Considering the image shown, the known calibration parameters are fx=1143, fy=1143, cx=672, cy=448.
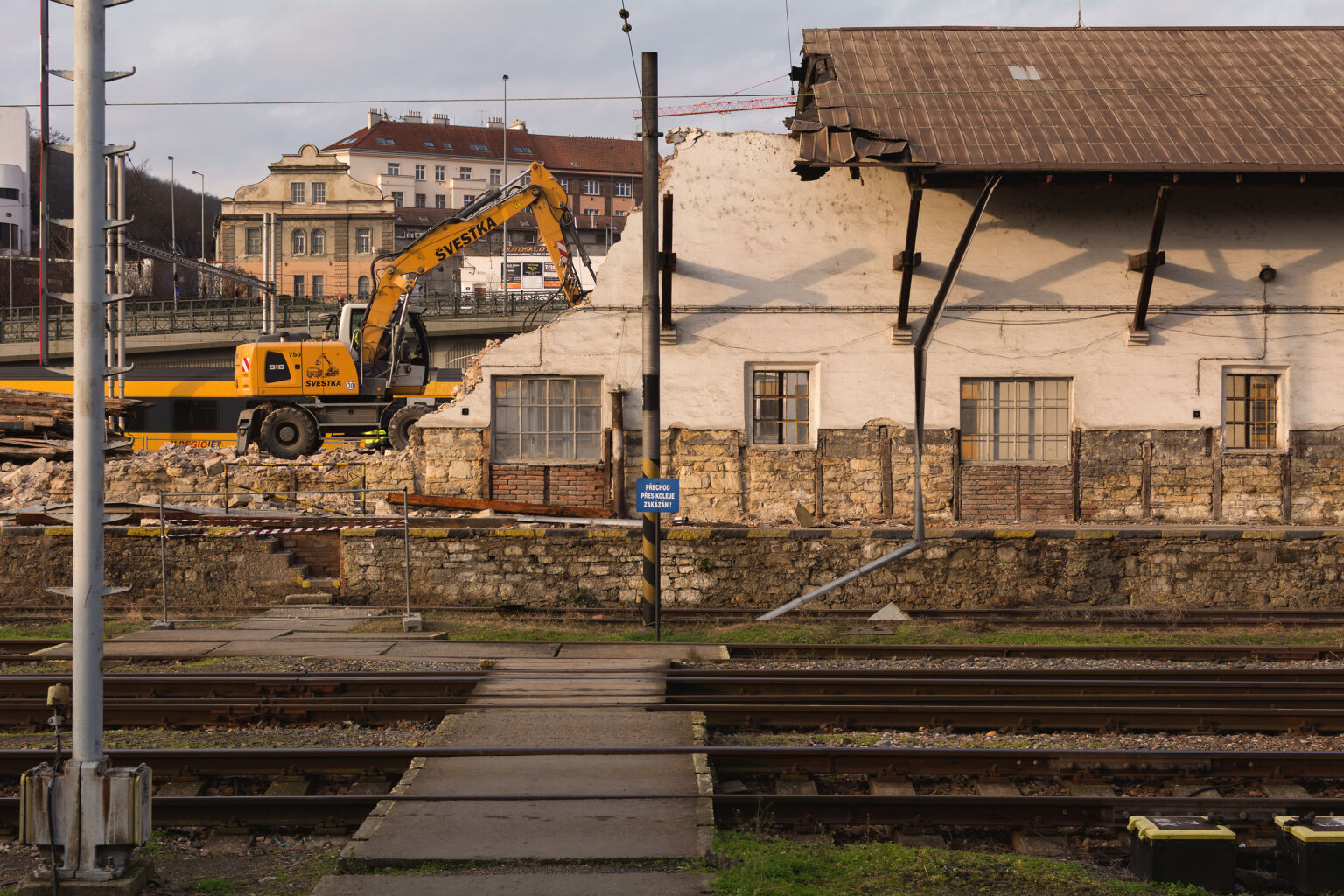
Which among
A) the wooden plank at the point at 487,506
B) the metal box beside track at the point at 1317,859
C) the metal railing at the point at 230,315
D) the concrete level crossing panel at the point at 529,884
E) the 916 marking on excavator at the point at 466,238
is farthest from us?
the metal railing at the point at 230,315

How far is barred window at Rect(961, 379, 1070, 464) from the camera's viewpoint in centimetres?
1867

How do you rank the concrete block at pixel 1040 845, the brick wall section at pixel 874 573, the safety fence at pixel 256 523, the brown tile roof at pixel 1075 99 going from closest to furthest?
the concrete block at pixel 1040 845, the brick wall section at pixel 874 573, the safety fence at pixel 256 523, the brown tile roof at pixel 1075 99

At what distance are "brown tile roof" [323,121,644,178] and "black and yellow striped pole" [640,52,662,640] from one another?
82.6 meters

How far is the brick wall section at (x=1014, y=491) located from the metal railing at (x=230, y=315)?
3079cm

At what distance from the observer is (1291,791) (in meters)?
7.94

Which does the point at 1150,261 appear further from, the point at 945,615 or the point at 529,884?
the point at 529,884

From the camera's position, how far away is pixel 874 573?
1588 centimetres

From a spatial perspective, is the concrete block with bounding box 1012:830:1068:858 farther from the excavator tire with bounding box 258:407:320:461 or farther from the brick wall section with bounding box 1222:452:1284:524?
the excavator tire with bounding box 258:407:320:461

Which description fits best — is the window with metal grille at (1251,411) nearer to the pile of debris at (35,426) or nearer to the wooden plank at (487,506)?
the wooden plank at (487,506)

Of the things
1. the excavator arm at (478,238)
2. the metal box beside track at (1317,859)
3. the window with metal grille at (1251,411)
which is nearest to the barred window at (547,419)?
the excavator arm at (478,238)

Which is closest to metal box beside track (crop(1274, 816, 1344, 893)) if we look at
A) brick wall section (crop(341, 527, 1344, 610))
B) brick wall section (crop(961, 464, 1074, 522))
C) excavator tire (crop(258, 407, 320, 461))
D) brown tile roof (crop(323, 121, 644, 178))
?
brick wall section (crop(341, 527, 1344, 610))

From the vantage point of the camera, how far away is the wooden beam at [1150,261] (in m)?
17.3

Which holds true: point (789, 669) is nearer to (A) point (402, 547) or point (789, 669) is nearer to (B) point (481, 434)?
(A) point (402, 547)

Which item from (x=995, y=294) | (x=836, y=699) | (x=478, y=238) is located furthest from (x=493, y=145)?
(x=836, y=699)
